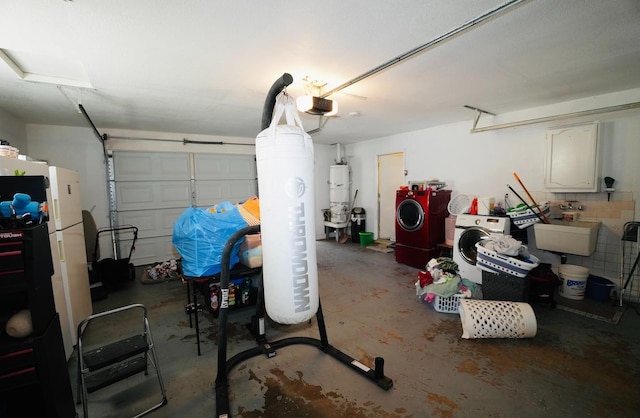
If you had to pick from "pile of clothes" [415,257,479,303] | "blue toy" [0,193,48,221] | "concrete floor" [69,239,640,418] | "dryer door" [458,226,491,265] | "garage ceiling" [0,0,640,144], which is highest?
"garage ceiling" [0,0,640,144]

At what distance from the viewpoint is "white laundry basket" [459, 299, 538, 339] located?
96.8 inches

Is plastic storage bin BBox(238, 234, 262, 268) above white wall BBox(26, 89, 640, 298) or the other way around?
the other way around

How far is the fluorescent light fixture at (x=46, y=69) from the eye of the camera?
216 centimetres

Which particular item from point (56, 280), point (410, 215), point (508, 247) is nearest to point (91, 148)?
point (56, 280)

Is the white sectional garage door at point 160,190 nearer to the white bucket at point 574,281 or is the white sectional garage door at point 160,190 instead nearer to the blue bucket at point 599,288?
the white bucket at point 574,281

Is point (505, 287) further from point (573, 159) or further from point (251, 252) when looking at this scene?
point (251, 252)

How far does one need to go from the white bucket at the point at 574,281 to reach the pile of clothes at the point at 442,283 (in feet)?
3.83

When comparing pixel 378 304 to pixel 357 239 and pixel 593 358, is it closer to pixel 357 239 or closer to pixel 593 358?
pixel 593 358

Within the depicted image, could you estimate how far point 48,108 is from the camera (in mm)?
3424

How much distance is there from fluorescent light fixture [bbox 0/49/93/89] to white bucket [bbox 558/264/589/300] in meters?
5.54

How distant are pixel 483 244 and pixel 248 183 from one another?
15.0ft

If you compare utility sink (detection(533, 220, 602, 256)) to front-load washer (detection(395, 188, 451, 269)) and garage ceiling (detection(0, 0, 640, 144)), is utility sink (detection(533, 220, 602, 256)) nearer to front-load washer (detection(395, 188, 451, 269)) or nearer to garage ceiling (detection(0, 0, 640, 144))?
front-load washer (detection(395, 188, 451, 269))

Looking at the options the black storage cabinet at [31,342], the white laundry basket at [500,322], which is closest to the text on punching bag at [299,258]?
the black storage cabinet at [31,342]

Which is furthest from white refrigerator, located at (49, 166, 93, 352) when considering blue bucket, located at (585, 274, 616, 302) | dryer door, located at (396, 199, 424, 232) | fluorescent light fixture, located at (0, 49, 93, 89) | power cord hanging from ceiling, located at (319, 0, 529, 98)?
blue bucket, located at (585, 274, 616, 302)
